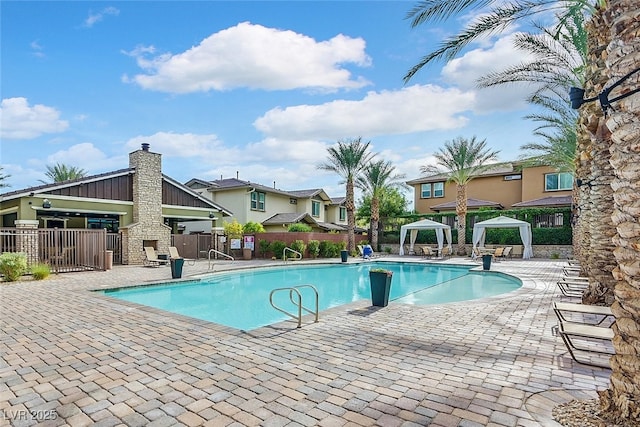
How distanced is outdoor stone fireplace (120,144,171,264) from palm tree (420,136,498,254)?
19.2m

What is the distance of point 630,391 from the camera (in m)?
2.83

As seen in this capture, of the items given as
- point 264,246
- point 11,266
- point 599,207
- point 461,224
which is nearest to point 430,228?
point 461,224

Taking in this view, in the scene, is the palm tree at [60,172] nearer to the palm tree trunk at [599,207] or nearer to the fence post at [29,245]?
the fence post at [29,245]

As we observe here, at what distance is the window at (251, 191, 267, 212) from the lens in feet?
104

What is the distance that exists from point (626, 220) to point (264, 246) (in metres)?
22.9

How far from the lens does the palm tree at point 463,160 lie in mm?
26156

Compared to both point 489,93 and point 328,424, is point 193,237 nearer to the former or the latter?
point 489,93

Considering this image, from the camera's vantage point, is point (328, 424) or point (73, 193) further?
point (73, 193)

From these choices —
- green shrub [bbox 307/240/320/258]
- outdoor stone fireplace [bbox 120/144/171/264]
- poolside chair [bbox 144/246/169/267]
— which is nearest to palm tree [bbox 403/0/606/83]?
poolside chair [bbox 144/246/169/267]

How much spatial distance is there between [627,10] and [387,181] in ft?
91.6

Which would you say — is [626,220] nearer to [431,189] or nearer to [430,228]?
[430,228]

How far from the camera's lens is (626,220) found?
2953 mm

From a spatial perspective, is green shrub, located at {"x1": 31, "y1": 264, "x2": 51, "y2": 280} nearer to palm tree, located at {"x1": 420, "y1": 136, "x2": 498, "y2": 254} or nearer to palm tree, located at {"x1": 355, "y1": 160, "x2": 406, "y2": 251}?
palm tree, located at {"x1": 355, "y1": 160, "x2": 406, "y2": 251}

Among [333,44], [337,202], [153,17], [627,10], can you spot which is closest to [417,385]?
[627,10]
